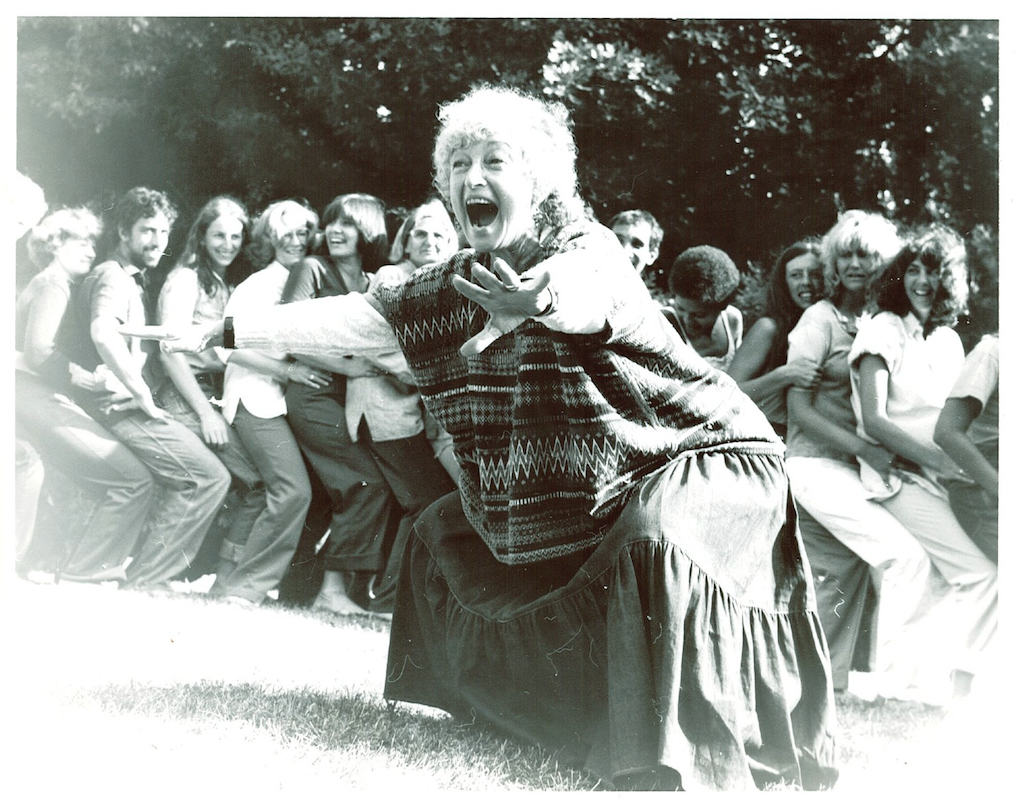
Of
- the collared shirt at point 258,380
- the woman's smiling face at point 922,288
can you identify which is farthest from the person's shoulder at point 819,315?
the collared shirt at point 258,380

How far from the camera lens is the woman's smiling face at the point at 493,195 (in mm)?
3705

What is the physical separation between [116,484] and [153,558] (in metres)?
0.37

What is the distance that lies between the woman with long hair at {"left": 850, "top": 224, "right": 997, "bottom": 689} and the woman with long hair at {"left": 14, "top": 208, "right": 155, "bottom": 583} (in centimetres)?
318

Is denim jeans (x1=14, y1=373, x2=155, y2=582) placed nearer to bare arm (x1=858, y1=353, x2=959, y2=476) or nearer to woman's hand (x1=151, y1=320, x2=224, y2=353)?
woman's hand (x1=151, y1=320, x2=224, y2=353)

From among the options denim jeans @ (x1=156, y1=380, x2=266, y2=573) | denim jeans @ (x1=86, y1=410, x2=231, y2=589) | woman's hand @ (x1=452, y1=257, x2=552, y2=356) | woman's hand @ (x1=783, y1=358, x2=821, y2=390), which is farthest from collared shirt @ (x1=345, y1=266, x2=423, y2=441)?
woman's hand @ (x1=452, y1=257, x2=552, y2=356)

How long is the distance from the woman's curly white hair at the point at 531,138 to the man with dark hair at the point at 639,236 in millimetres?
1566

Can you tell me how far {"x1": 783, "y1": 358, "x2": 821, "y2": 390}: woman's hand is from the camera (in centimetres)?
509

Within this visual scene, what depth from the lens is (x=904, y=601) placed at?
4.76m

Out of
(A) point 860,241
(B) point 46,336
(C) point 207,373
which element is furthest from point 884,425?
(B) point 46,336

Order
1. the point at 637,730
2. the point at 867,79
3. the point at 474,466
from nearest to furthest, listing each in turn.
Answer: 1. the point at 637,730
2. the point at 474,466
3. the point at 867,79

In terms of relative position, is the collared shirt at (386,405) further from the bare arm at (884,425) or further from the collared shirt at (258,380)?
the bare arm at (884,425)

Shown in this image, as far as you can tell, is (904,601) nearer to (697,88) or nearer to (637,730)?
(637,730)

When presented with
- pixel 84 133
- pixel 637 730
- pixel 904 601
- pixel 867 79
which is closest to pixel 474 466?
pixel 637 730

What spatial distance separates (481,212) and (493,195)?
0.23 ft
